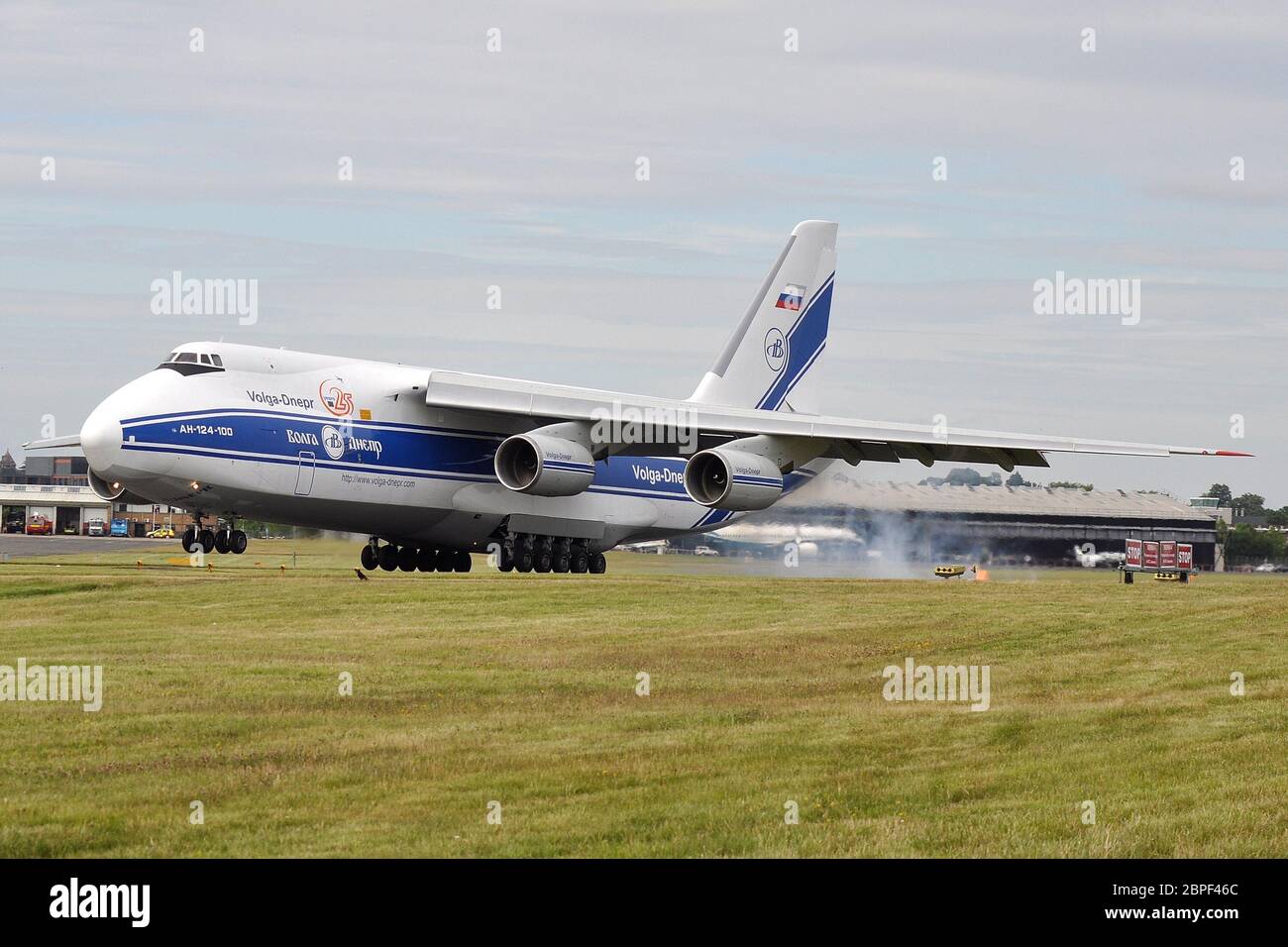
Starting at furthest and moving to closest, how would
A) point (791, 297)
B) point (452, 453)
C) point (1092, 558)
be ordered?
point (1092, 558)
point (791, 297)
point (452, 453)

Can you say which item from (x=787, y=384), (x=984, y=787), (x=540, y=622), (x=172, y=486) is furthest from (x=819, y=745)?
(x=787, y=384)

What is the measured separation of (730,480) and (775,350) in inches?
378

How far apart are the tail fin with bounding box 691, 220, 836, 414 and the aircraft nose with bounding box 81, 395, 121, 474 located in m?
15.7

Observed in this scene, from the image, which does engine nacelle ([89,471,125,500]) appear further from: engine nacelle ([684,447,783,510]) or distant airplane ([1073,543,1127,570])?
distant airplane ([1073,543,1127,570])

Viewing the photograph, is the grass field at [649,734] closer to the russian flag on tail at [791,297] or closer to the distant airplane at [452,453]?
the distant airplane at [452,453]

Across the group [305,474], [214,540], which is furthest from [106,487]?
[305,474]

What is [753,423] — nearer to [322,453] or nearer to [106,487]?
[322,453]

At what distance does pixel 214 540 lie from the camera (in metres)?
29.5

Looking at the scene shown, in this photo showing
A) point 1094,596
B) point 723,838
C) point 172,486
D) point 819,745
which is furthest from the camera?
point 1094,596

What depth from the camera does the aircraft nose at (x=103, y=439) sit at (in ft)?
89.8

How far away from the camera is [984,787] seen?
12758 mm
